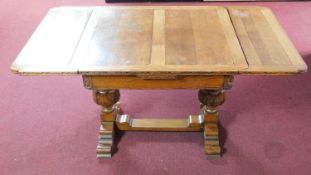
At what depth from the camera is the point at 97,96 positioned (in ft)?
4.71

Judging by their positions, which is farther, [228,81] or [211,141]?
[211,141]

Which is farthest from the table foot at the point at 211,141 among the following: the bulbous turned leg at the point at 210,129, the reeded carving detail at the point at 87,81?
the reeded carving detail at the point at 87,81

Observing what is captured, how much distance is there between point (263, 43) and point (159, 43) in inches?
15.8

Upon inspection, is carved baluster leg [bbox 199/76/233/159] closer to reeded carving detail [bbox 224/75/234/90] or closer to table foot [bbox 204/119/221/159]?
table foot [bbox 204/119/221/159]

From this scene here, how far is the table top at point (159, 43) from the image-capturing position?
1.10 m

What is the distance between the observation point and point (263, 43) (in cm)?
123

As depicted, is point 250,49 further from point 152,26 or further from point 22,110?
point 22,110

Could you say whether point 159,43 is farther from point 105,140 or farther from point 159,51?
point 105,140

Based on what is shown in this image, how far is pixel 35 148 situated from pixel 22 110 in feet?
1.09

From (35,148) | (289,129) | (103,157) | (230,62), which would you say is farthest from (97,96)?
(289,129)

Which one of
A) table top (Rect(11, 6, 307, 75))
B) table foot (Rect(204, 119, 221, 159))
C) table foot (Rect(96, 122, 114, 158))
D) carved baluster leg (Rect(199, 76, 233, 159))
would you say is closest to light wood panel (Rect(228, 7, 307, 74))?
table top (Rect(11, 6, 307, 75))

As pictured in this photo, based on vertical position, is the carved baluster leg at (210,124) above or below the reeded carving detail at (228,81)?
below

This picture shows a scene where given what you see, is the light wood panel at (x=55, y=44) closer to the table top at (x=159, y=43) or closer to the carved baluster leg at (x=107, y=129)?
the table top at (x=159, y=43)

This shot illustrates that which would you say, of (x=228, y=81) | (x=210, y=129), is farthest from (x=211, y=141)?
(x=228, y=81)
